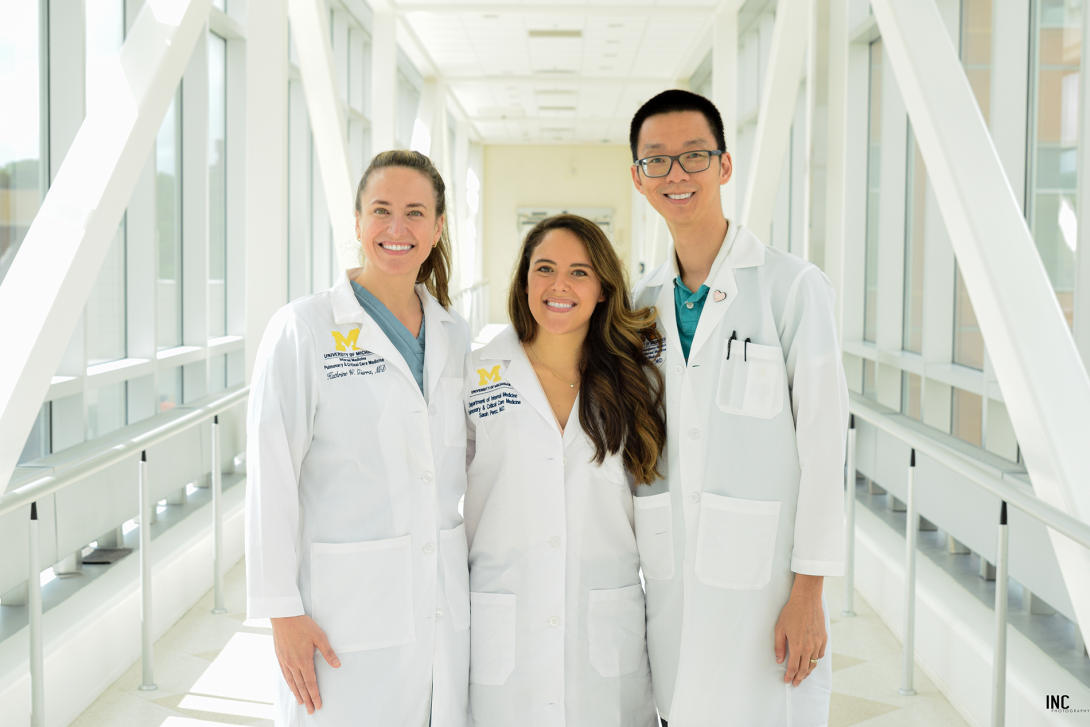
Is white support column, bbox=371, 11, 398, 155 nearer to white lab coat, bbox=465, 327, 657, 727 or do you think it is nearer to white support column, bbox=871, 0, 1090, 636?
white support column, bbox=871, 0, 1090, 636

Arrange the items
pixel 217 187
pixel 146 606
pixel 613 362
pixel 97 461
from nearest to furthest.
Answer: pixel 613 362, pixel 97 461, pixel 146 606, pixel 217 187

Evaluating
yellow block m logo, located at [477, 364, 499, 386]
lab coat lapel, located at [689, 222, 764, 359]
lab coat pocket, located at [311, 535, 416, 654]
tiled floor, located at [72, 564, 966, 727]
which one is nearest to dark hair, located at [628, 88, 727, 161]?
lab coat lapel, located at [689, 222, 764, 359]

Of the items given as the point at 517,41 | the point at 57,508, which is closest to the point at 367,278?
the point at 57,508

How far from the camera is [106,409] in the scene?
5.22 meters

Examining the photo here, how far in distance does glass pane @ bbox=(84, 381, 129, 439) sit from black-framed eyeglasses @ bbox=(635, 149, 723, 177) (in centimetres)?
383

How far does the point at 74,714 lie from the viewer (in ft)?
10.2

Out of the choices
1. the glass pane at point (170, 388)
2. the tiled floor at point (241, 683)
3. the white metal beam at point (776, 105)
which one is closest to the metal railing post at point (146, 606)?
the tiled floor at point (241, 683)

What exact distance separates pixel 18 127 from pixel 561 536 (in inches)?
141

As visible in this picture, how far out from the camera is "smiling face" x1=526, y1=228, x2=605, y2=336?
7.01ft

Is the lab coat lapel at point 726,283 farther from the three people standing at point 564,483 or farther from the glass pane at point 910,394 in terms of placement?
the glass pane at point 910,394

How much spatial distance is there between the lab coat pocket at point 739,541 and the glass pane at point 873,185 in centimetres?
507

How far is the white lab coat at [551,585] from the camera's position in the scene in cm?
203

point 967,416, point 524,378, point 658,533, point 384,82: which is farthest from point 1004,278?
point 384,82

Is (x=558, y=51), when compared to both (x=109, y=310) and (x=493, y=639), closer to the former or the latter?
(x=109, y=310)
